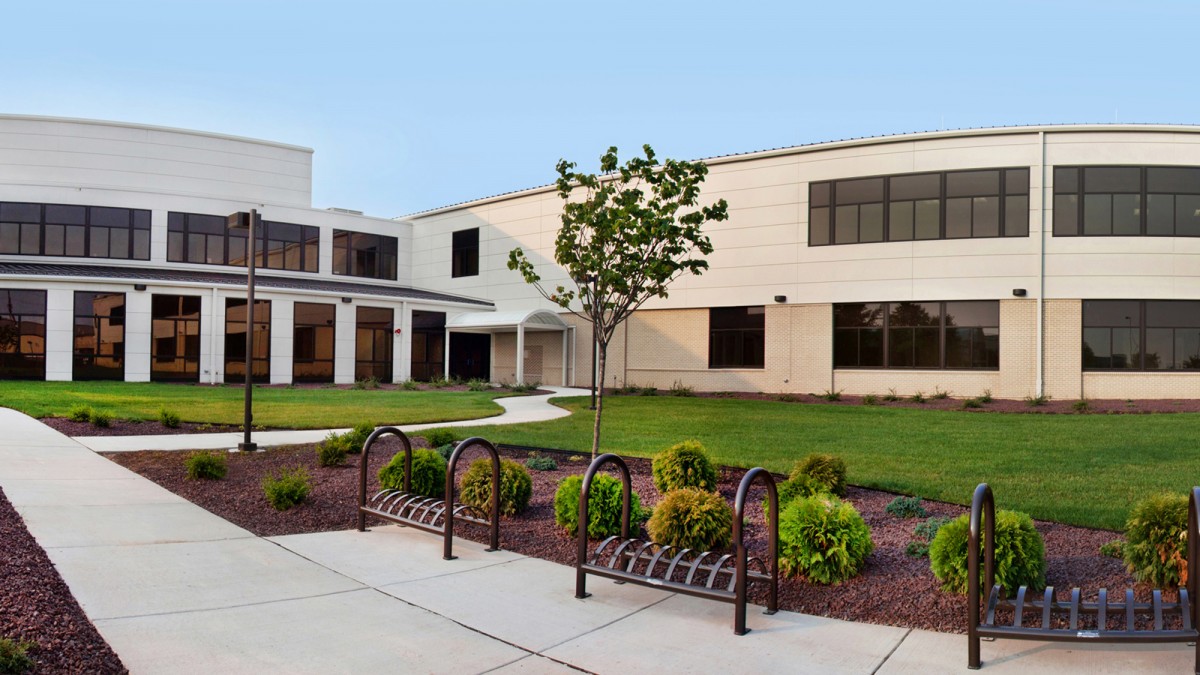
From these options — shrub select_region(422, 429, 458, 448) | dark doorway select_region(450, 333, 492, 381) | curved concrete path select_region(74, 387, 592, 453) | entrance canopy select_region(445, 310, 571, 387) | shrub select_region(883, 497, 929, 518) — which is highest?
entrance canopy select_region(445, 310, 571, 387)

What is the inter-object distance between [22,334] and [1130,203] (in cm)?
3876

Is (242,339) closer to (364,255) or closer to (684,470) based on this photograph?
(364,255)

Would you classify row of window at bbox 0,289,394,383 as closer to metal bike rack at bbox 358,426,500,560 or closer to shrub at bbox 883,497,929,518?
metal bike rack at bbox 358,426,500,560

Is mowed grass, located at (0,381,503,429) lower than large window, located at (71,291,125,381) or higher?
lower

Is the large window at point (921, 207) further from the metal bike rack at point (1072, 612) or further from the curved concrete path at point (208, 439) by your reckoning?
the metal bike rack at point (1072, 612)

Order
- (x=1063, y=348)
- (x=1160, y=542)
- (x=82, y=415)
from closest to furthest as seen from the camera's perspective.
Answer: (x=1160, y=542), (x=82, y=415), (x=1063, y=348)

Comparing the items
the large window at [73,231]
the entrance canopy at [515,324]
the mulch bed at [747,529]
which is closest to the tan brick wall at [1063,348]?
Result: the entrance canopy at [515,324]

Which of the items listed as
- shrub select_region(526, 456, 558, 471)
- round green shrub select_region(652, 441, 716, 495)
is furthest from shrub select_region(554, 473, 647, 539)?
shrub select_region(526, 456, 558, 471)

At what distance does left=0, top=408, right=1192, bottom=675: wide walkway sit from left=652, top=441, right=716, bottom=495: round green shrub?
2267 mm

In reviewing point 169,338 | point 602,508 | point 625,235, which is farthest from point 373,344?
point 602,508

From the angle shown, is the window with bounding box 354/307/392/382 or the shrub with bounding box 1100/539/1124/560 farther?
the window with bounding box 354/307/392/382

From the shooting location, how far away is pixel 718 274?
31172 mm

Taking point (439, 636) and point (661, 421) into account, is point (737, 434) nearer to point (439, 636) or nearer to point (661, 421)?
point (661, 421)

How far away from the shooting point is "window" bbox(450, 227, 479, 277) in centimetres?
3962
